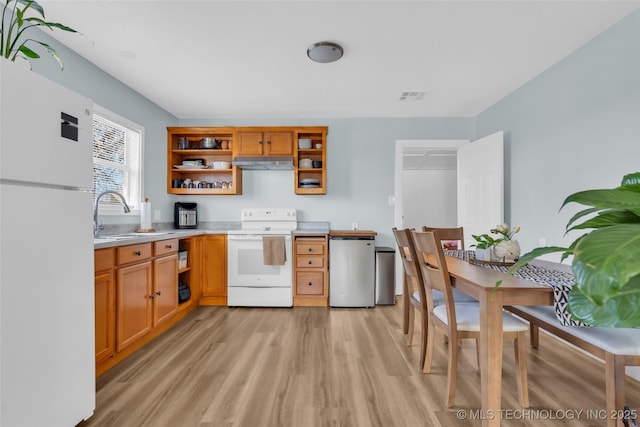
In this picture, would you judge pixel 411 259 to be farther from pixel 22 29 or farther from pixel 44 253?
pixel 22 29

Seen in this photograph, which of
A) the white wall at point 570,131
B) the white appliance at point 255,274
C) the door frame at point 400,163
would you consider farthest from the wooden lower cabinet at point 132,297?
the white wall at point 570,131

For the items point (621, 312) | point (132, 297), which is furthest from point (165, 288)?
point (621, 312)

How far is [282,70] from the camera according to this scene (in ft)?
8.64

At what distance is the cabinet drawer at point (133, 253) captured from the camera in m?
2.05

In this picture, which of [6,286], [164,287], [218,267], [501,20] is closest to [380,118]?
[501,20]

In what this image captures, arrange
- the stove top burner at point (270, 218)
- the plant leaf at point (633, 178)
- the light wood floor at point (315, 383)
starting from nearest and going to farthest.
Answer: the plant leaf at point (633, 178)
the light wood floor at point (315, 383)
the stove top burner at point (270, 218)

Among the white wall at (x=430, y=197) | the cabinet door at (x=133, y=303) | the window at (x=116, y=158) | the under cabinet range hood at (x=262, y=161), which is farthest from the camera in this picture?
the white wall at (x=430, y=197)

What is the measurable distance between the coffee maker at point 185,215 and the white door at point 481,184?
3515 mm

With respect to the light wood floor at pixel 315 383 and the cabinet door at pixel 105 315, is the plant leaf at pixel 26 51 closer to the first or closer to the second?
the cabinet door at pixel 105 315

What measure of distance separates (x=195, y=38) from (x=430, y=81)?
2149 millimetres

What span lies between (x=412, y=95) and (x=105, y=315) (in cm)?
340

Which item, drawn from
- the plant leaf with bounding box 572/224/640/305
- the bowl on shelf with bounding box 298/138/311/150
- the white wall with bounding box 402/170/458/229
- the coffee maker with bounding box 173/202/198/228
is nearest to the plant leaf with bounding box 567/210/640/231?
the plant leaf with bounding box 572/224/640/305

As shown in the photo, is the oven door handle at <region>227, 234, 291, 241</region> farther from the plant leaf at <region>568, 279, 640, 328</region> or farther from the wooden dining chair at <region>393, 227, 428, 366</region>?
the plant leaf at <region>568, 279, 640, 328</region>

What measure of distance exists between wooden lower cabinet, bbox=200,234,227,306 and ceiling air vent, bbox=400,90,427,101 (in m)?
2.59
